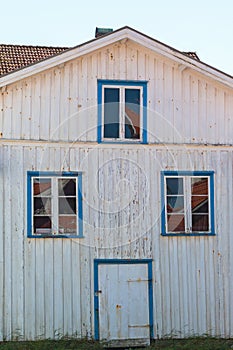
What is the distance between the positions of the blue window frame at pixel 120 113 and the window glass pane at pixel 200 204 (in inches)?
71.3

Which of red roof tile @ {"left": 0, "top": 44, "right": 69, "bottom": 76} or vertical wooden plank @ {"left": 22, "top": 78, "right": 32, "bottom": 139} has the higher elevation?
red roof tile @ {"left": 0, "top": 44, "right": 69, "bottom": 76}

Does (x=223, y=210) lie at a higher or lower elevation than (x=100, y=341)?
higher

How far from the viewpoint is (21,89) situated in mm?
16641

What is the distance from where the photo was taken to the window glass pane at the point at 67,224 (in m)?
16.6

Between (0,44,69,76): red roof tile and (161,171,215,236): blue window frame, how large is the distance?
206 inches

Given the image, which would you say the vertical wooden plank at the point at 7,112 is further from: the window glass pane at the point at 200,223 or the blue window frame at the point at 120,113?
the window glass pane at the point at 200,223

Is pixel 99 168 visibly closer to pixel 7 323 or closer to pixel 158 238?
pixel 158 238

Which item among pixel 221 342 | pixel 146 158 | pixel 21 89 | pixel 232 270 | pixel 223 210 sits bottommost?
pixel 221 342

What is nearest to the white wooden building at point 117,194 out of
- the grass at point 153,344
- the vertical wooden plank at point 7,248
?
the vertical wooden plank at point 7,248

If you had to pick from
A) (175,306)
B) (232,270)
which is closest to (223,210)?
(232,270)

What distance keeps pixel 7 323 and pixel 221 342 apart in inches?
189

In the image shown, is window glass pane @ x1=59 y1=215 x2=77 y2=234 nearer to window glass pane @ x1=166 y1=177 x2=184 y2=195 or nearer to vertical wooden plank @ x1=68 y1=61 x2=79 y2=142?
vertical wooden plank @ x1=68 y1=61 x2=79 y2=142

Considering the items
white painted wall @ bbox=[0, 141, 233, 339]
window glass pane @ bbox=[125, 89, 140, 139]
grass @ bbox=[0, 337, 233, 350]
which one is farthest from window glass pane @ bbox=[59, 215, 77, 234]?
grass @ bbox=[0, 337, 233, 350]

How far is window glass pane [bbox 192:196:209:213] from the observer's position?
17.1 meters
